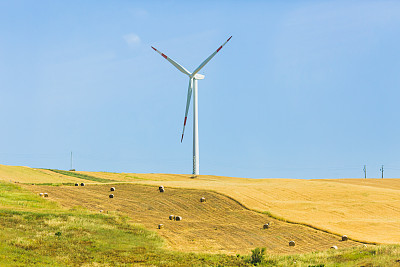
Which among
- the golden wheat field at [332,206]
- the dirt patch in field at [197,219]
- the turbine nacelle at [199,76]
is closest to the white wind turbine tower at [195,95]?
the turbine nacelle at [199,76]

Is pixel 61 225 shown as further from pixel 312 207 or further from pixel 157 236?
pixel 312 207

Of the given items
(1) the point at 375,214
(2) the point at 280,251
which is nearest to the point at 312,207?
(1) the point at 375,214

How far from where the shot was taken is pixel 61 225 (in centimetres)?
3831

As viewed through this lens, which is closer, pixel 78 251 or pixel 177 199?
pixel 78 251

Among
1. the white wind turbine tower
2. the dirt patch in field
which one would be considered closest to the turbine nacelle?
the white wind turbine tower

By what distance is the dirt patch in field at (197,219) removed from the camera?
3791 cm

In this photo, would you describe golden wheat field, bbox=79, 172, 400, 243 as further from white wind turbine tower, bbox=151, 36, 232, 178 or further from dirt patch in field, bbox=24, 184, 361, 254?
white wind turbine tower, bbox=151, 36, 232, 178

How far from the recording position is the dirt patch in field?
124 ft

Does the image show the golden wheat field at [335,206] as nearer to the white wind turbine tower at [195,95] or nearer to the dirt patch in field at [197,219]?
the dirt patch in field at [197,219]

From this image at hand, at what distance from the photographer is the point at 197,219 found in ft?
152

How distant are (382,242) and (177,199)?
23747mm

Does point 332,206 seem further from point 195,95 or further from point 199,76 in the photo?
point 199,76

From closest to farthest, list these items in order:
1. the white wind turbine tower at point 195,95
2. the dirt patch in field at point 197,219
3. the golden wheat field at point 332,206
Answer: the dirt patch in field at point 197,219 < the golden wheat field at point 332,206 < the white wind turbine tower at point 195,95

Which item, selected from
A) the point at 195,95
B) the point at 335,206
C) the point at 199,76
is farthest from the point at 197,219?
the point at 199,76
